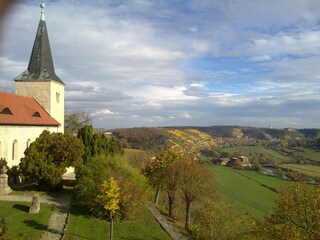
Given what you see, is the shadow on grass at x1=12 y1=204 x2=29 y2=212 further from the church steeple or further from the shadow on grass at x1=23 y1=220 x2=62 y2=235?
the church steeple

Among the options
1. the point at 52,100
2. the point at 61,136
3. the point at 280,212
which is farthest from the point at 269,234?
the point at 52,100

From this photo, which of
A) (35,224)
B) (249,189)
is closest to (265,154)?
(249,189)

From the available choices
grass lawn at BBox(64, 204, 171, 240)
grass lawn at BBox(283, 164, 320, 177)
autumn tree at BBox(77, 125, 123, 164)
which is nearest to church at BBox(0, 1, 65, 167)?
autumn tree at BBox(77, 125, 123, 164)

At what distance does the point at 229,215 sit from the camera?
2652 cm

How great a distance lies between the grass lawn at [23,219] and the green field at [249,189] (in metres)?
28.1

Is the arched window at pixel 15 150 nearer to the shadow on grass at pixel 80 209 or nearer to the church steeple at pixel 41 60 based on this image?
the shadow on grass at pixel 80 209

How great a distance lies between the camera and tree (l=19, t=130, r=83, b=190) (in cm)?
2895

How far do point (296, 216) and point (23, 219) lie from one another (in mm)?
16945

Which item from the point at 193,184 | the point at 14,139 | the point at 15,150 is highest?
the point at 14,139

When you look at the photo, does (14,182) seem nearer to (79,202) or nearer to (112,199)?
(79,202)

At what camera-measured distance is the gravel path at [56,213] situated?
21.1 metres

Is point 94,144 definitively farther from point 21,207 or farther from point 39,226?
point 39,226

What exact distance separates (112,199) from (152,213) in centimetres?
887

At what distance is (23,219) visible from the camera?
73.1 feet
